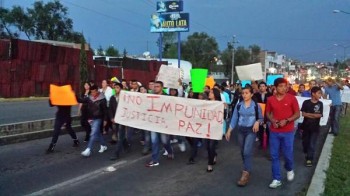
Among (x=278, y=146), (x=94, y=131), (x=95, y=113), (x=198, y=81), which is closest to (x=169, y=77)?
(x=198, y=81)

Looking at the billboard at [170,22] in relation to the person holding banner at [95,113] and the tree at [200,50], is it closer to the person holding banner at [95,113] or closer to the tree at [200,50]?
the person holding banner at [95,113]

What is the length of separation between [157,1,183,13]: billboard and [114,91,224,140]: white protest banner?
115ft

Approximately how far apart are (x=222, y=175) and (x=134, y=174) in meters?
1.59

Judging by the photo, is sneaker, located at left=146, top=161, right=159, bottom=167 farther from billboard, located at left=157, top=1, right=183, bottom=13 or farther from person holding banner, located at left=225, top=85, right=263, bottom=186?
billboard, located at left=157, top=1, right=183, bottom=13

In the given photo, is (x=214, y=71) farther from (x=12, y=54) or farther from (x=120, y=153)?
(x=120, y=153)

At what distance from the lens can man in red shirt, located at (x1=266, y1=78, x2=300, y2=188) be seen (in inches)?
282

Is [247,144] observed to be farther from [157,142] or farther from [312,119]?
[312,119]

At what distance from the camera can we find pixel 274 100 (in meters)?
7.32

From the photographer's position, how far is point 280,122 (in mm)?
7133

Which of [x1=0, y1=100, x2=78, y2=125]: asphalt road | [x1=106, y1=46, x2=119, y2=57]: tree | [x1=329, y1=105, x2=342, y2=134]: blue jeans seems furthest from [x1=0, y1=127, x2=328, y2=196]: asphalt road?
[x1=106, y1=46, x2=119, y2=57]: tree

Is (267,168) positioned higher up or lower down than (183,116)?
lower down

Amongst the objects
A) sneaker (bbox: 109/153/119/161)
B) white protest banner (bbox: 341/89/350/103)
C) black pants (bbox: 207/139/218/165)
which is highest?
white protest banner (bbox: 341/89/350/103)

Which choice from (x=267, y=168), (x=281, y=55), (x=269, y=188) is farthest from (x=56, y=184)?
(x=281, y=55)

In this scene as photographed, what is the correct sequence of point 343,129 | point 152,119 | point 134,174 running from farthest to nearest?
1. point 343,129
2. point 152,119
3. point 134,174
